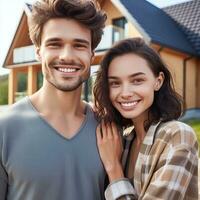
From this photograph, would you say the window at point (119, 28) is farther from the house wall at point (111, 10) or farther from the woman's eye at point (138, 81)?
the woman's eye at point (138, 81)

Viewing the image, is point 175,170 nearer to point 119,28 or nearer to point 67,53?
point 67,53

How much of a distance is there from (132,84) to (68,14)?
0.52m

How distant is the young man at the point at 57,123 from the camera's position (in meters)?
2.09

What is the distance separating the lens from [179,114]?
2482 mm

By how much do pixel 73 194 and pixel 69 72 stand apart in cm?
64

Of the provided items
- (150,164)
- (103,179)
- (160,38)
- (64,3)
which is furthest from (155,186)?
(160,38)

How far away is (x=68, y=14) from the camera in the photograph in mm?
2309

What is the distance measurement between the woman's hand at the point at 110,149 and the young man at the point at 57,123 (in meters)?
0.04

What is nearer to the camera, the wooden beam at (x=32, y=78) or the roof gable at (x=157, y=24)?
the roof gable at (x=157, y=24)

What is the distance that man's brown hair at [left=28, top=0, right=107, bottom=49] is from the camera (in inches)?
90.8

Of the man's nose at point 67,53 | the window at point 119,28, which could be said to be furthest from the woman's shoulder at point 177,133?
the window at point 119,28

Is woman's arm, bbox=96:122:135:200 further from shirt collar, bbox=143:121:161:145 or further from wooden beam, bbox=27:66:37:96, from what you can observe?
wooden beam, bbox=27:66:37:96

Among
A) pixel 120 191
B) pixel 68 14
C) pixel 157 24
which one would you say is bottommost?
pixel 120 191

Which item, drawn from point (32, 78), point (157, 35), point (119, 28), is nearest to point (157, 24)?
point (119, 28)
